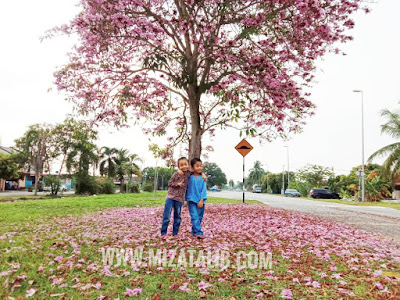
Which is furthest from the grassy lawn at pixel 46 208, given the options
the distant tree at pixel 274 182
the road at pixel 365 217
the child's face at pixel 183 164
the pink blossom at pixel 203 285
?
the distant tree at pixel 274 182

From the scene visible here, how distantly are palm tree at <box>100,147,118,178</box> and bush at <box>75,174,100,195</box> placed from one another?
13.3 meters

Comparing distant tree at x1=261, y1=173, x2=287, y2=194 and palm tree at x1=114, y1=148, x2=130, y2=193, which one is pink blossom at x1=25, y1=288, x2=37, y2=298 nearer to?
palm tree at x1=114, y1=148, x2=130, y2=193

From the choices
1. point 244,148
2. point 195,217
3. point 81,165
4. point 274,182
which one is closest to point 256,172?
point 274,182

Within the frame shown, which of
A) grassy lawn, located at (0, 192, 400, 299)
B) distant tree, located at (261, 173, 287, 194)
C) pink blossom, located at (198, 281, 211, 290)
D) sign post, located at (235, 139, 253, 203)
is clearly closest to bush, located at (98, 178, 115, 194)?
sign post, located at (235, 139, 253, 203)

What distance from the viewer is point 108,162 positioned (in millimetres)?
53906

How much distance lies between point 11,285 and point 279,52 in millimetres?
9066

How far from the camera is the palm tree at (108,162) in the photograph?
53406mm

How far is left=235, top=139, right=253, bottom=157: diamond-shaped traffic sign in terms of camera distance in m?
15.9

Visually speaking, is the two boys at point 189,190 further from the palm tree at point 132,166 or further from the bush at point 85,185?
the palm tree at point 132,166

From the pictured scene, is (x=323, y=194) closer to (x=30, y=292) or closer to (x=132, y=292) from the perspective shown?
(x=132, y=292)

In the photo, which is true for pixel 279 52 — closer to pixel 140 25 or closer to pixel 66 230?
A: pixel 140 25

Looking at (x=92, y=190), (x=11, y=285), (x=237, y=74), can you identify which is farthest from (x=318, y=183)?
(x=11, y=285)

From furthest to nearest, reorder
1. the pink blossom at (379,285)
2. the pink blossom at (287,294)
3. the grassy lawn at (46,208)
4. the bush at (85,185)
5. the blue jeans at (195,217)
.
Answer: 1. the bush at (85,185)
2. the grassy lawn at (46,208)
3. the blue jeans at (195,217)
4. the pink blossom at (379,285)
5. the pink blossom at (287,294)

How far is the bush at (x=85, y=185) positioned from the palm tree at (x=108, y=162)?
13278mm
